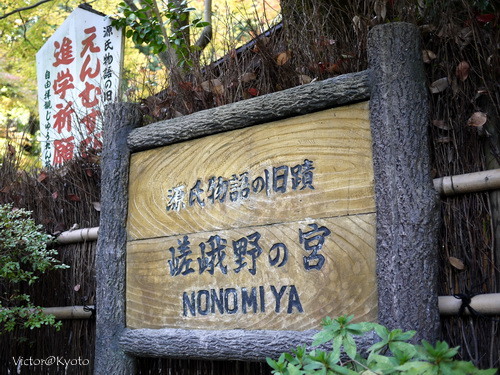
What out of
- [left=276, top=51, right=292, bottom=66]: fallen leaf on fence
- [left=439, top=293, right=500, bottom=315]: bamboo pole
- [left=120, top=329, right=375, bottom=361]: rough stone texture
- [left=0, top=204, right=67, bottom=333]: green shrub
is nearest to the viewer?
[left=439, top=293, right=500, bottom=315]: bamboo pole

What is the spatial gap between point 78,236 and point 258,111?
1472 mm

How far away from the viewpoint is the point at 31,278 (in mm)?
3324

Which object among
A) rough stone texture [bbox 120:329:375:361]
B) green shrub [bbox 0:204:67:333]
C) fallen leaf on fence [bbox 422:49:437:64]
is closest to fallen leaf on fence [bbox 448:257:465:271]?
rough stone texture [bbox 120:329:375:361]

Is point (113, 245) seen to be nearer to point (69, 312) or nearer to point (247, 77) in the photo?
point (69, 312)

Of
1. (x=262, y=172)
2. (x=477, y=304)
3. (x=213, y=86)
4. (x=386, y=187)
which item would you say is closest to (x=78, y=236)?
(x=213, y=86)

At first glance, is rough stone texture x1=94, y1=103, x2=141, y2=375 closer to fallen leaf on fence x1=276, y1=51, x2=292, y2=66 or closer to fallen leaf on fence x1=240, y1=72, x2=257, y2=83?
fallen leaf on fence x1=240, y1=72, x2=257, y2=83

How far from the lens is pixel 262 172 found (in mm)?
2449

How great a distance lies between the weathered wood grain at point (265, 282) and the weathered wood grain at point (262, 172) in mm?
52

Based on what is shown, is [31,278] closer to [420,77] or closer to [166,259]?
[166,259]

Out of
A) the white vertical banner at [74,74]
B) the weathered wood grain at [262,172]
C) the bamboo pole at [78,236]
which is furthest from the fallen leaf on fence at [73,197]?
the white vertical banner at [74,74]

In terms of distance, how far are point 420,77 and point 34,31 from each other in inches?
250

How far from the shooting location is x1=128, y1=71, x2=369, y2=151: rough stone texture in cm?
226

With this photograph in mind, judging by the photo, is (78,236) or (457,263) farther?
(78,236)

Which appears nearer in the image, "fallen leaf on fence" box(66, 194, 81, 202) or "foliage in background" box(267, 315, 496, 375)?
"foliage in background" box(267, 315, 496, 375)
